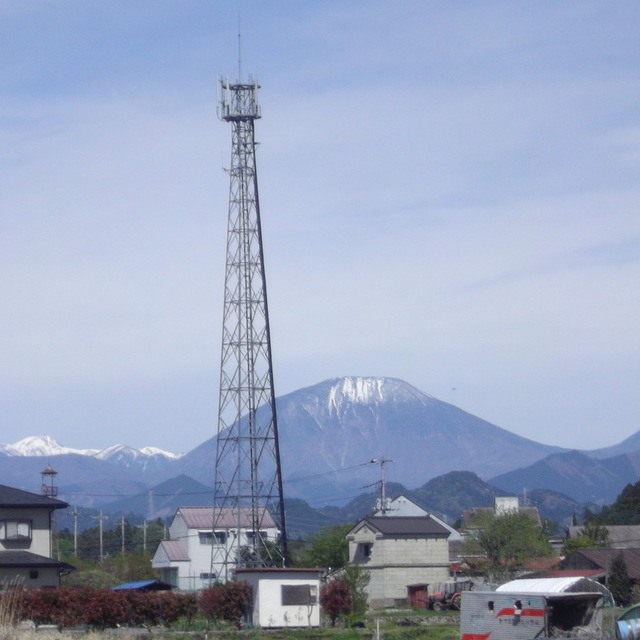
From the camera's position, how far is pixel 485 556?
55.0 m

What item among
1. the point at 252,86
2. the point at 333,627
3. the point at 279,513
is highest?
the point at 252,86

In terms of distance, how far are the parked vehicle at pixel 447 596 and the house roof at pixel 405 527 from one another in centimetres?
443

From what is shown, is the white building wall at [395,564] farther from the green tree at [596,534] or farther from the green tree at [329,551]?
the green tree at [596,534]

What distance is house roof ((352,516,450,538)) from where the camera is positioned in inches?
1999

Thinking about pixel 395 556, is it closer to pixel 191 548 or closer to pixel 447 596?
pixel 447 596

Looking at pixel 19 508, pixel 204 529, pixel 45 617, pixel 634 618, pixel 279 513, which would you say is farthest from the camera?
pixel 204 529

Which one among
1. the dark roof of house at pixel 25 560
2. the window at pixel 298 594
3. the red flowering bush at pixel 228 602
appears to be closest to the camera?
the red flowering bush at pixel 228 602

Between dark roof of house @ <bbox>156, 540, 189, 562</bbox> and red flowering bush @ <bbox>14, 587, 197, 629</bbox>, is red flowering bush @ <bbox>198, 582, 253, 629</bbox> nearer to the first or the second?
red flowering bush @ <bbox>14, 587, 197, 629</bbox>

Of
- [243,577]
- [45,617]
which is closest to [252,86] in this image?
[243,577]

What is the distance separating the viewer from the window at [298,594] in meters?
34.8

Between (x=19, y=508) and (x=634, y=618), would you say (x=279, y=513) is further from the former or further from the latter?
(x=634, y=618)

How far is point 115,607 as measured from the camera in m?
31.8

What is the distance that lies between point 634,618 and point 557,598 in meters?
1.51

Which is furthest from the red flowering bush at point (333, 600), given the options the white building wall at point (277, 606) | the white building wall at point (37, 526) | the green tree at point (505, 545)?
the green tree at point (505, 545)
